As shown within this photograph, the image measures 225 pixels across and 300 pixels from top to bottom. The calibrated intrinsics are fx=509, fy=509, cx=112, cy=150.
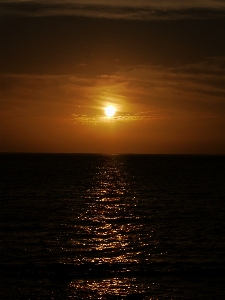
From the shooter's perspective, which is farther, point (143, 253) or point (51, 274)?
point (143, 253)

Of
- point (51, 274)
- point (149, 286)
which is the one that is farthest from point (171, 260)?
point (51, 274)

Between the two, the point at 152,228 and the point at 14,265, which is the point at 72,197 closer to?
the point at 152,228

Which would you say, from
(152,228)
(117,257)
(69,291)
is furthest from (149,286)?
(152,228)

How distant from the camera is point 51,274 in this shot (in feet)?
103

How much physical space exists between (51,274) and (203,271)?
31.4 ft

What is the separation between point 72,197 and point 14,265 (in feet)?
148

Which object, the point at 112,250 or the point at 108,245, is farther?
the point at 108,245

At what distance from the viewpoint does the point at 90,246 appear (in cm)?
3959

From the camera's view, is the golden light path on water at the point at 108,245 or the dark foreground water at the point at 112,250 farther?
the golden light path on water at the point at 108,245

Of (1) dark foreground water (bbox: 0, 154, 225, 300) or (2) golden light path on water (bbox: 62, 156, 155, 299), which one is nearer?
(1) dark foreground water (bbox: 0, 154, 225, 300)

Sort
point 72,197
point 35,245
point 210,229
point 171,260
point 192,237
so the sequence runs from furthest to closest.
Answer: point 72,197 < point 210,229 < point 192,237 < point 35,245 < point 171,260

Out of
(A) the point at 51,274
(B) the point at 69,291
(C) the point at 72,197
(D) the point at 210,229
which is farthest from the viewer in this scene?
(C) the point at 72,197

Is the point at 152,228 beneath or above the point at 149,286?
above

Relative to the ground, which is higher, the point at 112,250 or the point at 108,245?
the point at 108,245
